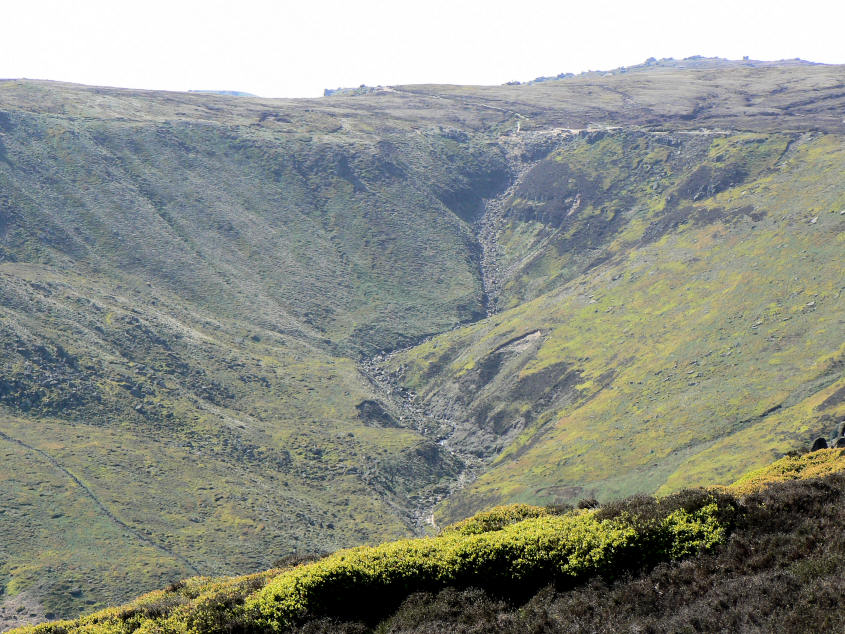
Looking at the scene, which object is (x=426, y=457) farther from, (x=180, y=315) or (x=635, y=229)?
(x=635, y=229)

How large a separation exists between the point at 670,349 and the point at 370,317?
184ft

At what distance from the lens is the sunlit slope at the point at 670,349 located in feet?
203

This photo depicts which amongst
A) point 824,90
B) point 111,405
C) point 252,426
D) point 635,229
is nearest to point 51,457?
point 111,405

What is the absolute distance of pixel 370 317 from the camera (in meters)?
124

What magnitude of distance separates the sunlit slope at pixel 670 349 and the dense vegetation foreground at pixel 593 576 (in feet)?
127

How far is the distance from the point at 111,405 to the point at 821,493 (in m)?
77.0

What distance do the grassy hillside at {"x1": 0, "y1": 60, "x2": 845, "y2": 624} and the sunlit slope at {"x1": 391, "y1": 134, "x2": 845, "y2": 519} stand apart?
416 millimetres

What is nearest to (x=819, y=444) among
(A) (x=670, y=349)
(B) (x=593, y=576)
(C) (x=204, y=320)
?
(B) (x=593, y=576)

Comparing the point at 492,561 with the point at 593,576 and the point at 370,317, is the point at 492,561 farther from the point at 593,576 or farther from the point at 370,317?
the point at 370,317

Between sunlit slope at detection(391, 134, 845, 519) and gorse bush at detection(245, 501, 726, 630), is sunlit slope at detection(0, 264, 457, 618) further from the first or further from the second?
gorse bush at detection(245, 501, 726, 630)

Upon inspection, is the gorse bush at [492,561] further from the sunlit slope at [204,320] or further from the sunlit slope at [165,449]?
the sunlit slope at [204,320]

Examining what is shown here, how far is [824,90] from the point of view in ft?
566

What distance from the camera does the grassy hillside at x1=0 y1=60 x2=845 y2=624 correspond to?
6300cm

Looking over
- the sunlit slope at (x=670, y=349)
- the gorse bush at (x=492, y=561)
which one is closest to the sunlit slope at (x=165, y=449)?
the sunlit slope at (x=670, y=349)
